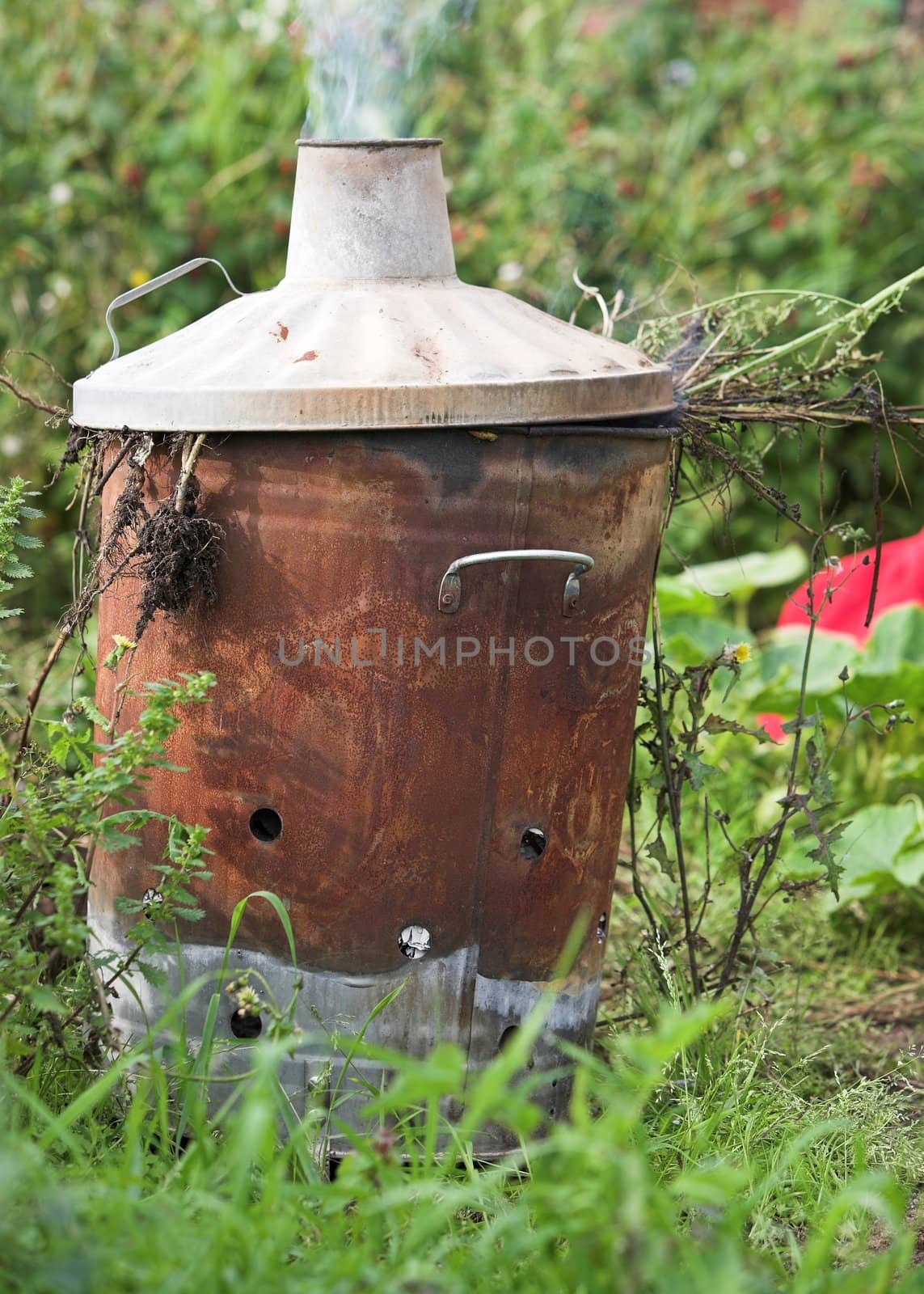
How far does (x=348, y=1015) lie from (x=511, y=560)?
72 centimetres

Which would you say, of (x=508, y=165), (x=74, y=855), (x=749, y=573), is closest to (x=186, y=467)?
(x=74, y=855)

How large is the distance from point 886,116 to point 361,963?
14.7 ft

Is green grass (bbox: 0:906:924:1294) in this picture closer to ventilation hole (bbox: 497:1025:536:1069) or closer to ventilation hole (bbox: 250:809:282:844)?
ventilation hole (bbox: 497:1025:536:1069)

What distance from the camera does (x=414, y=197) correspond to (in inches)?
82.3

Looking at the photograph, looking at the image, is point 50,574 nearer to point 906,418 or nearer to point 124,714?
point 124,714

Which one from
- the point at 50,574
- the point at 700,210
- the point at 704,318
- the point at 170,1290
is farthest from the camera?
the point at 700,210

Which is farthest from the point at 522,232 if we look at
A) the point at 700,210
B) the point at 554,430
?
the point at 554,430

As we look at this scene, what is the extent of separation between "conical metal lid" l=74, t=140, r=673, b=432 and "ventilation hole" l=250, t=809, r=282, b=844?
0.57m

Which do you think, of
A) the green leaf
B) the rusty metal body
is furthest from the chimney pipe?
the green leaf

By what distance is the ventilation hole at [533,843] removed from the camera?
205cm

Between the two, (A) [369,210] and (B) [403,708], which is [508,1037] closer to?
(B) [403,708]

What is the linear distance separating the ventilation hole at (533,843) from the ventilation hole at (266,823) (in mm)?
369

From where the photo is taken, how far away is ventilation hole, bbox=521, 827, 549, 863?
2055 millimetres

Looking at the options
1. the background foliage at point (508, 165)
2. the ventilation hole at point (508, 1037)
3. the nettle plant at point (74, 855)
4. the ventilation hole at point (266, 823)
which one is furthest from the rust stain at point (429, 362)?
the background foliage at point (508, 165)
